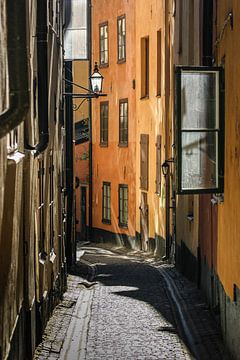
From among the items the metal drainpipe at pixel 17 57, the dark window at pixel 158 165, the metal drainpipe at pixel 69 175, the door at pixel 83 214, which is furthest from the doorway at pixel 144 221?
the metal drainpipe at pixel 17 57

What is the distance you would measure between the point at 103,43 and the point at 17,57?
24.0m

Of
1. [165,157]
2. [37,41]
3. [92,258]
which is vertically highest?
[37,41]

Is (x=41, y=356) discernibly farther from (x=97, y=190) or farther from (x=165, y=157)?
(x=97, y=190)

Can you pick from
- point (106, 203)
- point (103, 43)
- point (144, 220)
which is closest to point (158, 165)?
point (144, 220)

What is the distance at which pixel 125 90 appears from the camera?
27828mm

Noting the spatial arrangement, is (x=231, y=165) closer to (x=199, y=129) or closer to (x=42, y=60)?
(x=199, y=129)

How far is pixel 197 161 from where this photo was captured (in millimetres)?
10727

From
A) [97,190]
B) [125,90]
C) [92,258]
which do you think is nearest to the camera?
[92,258]

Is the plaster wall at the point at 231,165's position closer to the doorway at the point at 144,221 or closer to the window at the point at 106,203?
the doorway at the point at 144,221

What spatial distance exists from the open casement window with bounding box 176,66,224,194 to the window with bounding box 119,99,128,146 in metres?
17.1

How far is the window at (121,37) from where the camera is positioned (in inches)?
1096

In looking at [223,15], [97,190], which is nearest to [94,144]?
[97,190]

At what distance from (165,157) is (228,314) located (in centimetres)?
1209

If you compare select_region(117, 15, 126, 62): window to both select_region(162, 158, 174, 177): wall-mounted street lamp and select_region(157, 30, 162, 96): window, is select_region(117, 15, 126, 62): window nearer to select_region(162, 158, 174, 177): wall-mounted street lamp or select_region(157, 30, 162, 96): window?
select_region(157, 30, 162, 96): window
